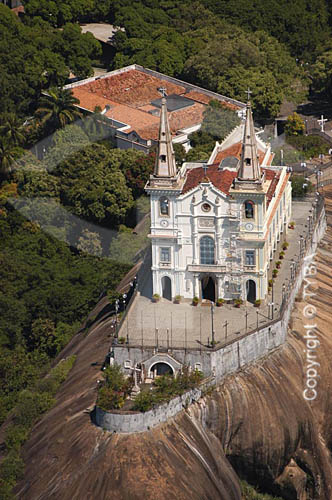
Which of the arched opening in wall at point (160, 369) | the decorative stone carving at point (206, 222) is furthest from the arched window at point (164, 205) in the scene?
the arched opening in wall at point (160, 369)

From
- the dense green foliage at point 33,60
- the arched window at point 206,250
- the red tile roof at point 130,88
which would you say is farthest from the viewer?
the red tile roof at point 130,88

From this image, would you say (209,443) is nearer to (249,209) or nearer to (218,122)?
(249,209)

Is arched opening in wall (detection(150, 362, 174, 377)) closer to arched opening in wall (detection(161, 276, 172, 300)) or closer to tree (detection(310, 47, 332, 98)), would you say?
arched opening in wall (detection(161, 276, 172, 300))

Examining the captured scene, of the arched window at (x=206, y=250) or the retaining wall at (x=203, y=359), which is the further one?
the arched window at (x=206, y=250)

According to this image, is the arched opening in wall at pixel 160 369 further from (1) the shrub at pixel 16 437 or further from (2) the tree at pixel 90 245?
(2) the tree at pixel 90 245

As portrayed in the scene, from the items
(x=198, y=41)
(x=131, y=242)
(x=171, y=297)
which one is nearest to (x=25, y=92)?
(x=198, y=41)

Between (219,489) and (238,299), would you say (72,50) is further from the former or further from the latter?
(219,489)
